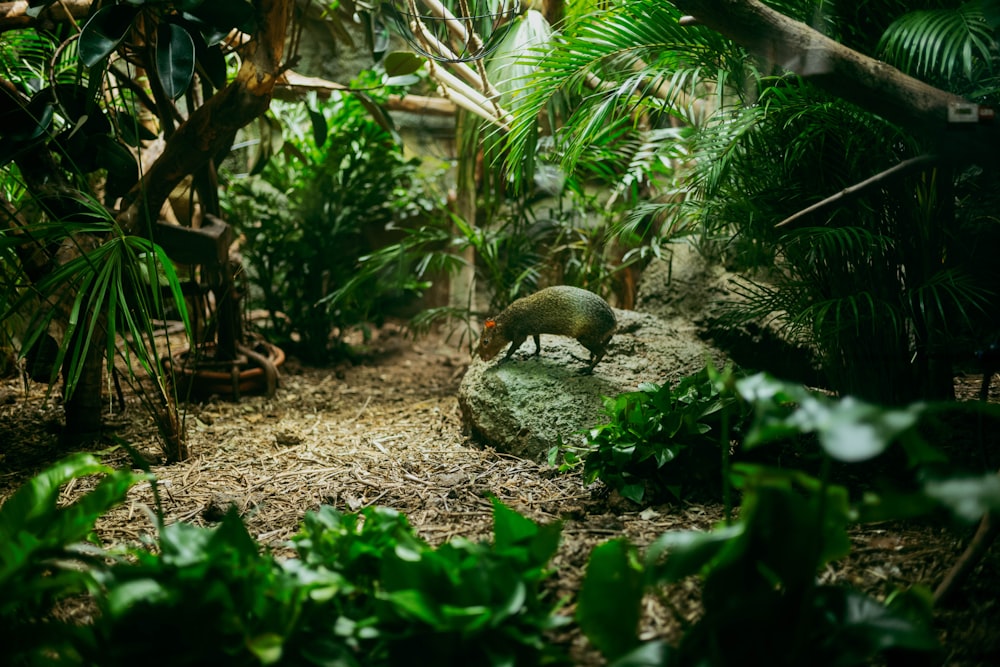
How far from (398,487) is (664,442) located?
3.65 feet

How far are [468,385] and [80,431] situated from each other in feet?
6.47

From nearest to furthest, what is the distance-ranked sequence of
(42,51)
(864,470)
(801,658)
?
1. (801,658)
2. (864,470)
3. (42,51)

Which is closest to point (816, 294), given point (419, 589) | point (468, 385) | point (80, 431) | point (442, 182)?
point (468, 385)

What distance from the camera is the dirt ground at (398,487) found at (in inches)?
76.2

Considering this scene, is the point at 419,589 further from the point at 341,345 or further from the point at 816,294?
the point at 341,345

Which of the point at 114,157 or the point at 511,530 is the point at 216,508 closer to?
the point at 511,530

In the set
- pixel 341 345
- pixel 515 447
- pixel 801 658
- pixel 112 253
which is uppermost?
pixel 112 253

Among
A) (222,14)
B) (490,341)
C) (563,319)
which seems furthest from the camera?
(490,341)

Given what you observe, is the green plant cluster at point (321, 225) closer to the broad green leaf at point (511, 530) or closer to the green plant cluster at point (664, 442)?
the green plant cluster at point (664, 442)

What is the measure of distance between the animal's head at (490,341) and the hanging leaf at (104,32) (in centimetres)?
212

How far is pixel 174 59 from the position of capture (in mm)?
2795

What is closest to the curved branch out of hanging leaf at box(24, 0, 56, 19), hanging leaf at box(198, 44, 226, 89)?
hanging leaf at box(24, 0, 56, 19)

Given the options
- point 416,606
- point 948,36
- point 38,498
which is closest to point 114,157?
point 38,498

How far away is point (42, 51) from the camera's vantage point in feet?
12.9
